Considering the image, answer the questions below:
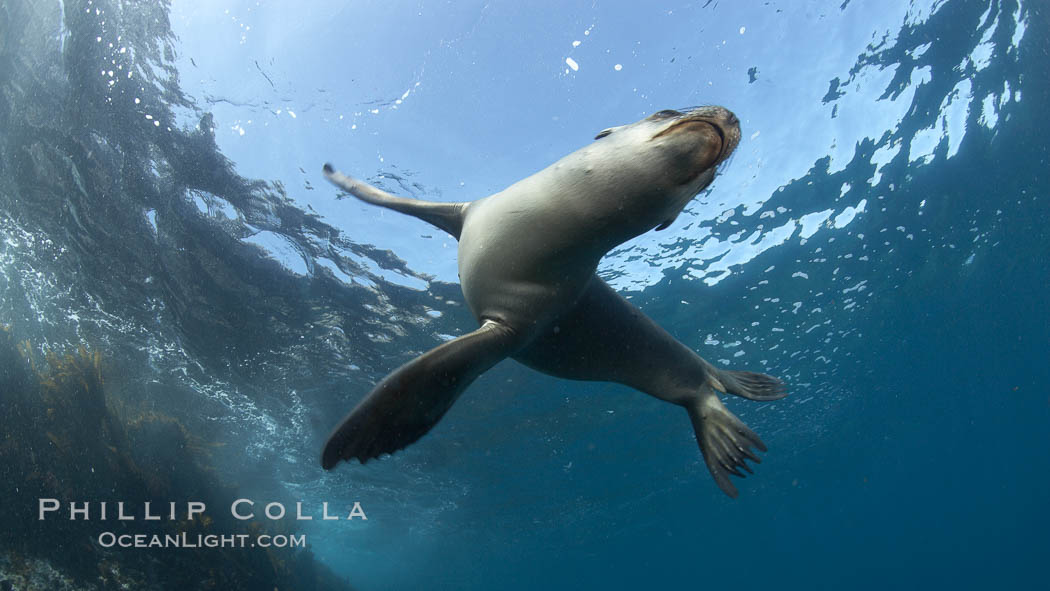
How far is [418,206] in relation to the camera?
328 cm

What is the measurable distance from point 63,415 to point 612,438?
17144 mm

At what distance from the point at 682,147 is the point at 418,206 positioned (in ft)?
6.39

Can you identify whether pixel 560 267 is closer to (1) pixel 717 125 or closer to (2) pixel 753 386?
(1) pixel 717 125

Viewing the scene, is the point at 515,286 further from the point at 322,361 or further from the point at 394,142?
the point at 322,361

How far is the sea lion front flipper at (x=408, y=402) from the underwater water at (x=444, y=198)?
4.26 meters

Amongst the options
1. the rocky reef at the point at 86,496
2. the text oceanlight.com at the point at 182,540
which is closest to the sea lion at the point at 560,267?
the rocky reef at the point at 86,496

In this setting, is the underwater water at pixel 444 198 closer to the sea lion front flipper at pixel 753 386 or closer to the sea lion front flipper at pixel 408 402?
the sea lion front flipper at pixel 753 386

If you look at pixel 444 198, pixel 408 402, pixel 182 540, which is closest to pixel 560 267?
pixel 408 402

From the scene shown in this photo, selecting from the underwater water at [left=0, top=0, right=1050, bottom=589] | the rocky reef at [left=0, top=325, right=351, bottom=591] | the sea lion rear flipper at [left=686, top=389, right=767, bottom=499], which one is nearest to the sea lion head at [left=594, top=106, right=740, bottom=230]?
the sea lion rear flipper at [left=686, top=389, right=767, bottom=499]

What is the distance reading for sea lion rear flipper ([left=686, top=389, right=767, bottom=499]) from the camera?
3061 mm

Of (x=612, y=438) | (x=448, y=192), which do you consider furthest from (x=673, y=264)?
(x=612, y=438)

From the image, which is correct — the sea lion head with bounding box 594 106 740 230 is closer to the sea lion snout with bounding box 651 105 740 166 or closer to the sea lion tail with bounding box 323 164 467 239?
the sea lion snout with bounding box 651 105 740 166

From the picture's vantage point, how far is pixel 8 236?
10.3 metres

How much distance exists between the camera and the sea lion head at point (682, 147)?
174cm
